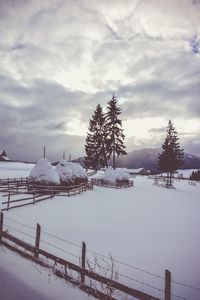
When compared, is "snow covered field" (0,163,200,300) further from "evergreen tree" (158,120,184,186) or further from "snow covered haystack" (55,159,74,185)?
"evergreen tree" (158,120,184,186)

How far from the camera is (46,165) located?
2944 centimetres

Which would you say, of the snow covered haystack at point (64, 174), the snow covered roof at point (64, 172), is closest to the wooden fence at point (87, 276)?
the snow covered haystack at point (64, 174)

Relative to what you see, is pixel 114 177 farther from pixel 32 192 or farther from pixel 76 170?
pixel 32 192

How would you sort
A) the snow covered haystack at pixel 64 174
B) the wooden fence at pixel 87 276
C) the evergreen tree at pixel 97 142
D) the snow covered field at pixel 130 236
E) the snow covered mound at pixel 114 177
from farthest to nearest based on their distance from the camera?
1. the evergreen tree at pixel 97 142
2. the snow covered mound at pixel 114 177
3. the snow covered haystack at pixel 64 174
4. the snow covered field at pixel 130 236
5. the wooden fence at pixel 87 276

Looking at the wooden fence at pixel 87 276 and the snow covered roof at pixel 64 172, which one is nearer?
the wooden fence at pixel 87 276

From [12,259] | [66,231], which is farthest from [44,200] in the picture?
[12,259]

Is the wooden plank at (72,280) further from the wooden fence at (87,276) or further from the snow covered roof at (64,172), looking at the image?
the snow covered roof at (64,172)

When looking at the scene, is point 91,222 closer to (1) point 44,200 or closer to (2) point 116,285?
(1) point 44,200

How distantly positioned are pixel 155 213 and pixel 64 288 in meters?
14.8

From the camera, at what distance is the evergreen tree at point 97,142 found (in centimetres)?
5716

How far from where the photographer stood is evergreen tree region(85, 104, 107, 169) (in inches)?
2250

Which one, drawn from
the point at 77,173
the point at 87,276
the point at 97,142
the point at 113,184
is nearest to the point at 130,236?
the point at 87,276

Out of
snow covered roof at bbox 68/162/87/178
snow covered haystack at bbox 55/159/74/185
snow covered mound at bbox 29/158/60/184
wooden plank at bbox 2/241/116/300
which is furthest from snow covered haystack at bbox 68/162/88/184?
wooden plank at bbox 2/241/116/300

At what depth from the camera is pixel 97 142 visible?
190 ft
